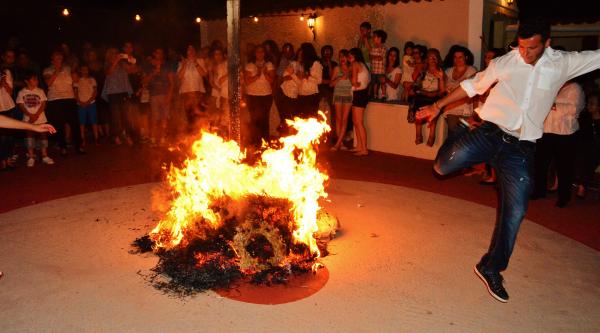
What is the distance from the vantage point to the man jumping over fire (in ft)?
14.6

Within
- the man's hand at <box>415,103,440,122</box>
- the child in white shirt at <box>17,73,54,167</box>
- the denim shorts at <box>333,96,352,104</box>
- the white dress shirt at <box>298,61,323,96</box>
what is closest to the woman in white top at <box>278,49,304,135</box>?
the white dress shirt at <box>298,61,323,96</box>

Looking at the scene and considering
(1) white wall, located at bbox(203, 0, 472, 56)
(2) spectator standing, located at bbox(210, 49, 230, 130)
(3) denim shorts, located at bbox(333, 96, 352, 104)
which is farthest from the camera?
(2) spectator standing, located at bbox(210, 49, 230, 130)

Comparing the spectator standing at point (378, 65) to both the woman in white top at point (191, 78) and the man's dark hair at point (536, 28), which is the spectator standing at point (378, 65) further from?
the man's dark hair at point (536, 28)

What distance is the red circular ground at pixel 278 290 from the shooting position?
15.3ft

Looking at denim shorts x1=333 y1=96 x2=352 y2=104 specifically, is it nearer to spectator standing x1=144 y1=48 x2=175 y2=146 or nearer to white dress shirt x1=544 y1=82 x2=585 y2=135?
spectator standing x1=144 y1=48 x2=175 y2=146

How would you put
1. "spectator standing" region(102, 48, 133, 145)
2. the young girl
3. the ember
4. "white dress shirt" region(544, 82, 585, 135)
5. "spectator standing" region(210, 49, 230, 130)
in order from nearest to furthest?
the ember
"white dress shirt" region(544, 82, 585, 135)
the young girl
"spectator standing" region(210, 49, 230, 130)
"spectator standing" region(102, 48, 133, 145)

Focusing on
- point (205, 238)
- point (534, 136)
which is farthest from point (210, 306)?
point (534, 136)

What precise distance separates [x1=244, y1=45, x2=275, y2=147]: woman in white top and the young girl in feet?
4.84

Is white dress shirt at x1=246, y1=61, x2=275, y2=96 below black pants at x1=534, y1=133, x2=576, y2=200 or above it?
above

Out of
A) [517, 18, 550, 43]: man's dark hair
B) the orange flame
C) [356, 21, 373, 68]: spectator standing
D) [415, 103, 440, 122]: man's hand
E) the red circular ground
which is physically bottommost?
the red circular ground

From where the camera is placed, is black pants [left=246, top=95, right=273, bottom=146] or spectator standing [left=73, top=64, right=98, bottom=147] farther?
black pants [left=246, top=95, right=273, bottom=146]

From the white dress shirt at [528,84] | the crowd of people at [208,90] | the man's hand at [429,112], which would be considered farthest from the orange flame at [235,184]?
the crowd of people at [208,90]

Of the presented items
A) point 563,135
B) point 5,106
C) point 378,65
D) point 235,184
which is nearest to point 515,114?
point 235,184

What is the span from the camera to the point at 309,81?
12.0 metres
